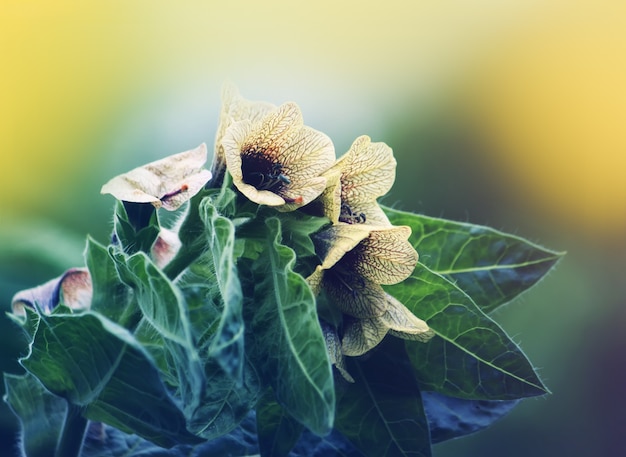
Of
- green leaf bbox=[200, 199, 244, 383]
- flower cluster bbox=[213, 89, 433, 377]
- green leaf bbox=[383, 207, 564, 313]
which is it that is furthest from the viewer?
green leaf bbox=[383, 207, 564, 313]

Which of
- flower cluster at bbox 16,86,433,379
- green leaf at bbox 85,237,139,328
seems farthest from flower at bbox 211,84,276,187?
green leaf at bbox 85,237,139,328

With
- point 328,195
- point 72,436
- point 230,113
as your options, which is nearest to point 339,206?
point 328,195

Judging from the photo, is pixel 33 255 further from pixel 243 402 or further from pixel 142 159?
pixel 142 159

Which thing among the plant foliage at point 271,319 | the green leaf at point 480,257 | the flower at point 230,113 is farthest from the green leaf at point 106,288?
the green leaf at point 480,257

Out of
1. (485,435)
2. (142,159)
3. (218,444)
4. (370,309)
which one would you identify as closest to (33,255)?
(218,444)

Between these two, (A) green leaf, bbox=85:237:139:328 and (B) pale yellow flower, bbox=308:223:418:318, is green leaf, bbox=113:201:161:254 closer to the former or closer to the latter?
(A) green leaf, bbox=85:237:139:328

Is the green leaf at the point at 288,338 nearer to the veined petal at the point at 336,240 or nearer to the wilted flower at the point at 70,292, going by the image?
the veined petal at the point at 336,240
